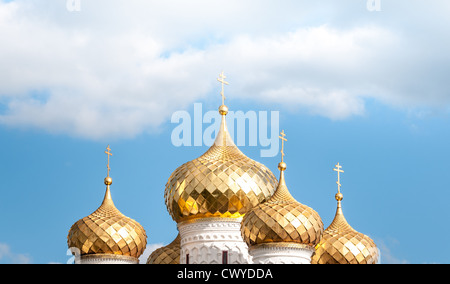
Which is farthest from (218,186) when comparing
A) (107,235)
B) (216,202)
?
(107,235)

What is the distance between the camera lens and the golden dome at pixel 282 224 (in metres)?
22.7

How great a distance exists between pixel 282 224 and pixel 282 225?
2 centimetres

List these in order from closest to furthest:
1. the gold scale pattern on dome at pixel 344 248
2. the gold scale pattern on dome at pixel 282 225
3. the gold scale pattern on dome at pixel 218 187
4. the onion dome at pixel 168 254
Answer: the gold scale pattern on dome at pixel 282 225
the gold scale pattern on dome at pixel 218 187
the gold scale pattern on dome at pixel 344 248
the onion dome at pixel 168 254

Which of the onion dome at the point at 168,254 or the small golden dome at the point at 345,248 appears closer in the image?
the small golden dome at the point at 345,248

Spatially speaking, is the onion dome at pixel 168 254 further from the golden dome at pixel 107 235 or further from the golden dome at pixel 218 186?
the golden dome at pixel 218 186

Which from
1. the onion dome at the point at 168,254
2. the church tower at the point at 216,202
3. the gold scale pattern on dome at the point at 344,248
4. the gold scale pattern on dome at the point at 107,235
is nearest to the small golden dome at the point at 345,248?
the gold scale pattern on dome at the point at 344,248

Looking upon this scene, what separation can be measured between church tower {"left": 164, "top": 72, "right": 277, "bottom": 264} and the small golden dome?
1.94 meters

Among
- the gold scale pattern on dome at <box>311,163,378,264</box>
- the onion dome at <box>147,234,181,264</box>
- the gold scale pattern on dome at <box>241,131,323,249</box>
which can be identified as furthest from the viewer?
the onion dome at <box>147,234,181,264</box>

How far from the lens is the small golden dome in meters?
25.9

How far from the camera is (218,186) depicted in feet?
81.5

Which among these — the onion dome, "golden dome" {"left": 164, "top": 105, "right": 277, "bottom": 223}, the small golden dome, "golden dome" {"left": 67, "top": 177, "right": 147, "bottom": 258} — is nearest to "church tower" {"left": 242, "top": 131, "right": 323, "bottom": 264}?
"golden dome" {"left": 164, "top": 105, "right": 277, "bottom": 223}

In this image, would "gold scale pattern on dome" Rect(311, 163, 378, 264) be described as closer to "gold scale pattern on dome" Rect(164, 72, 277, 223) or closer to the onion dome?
"gold scale pattern on dome" Rect(164, 72, 277, 223)
